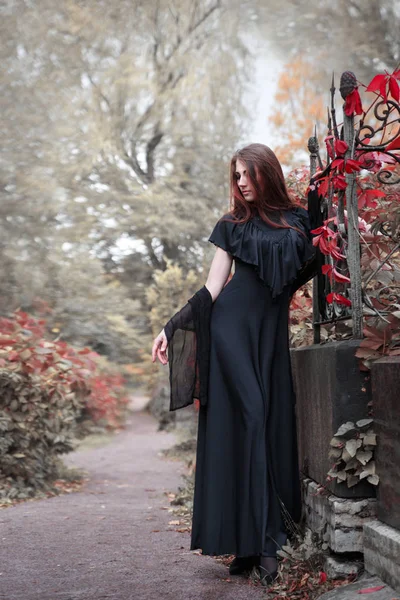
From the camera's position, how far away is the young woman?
116 inches

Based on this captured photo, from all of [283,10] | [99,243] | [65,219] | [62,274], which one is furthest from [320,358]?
[283,10]

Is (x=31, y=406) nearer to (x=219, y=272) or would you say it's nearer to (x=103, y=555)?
(x=103, y=555)

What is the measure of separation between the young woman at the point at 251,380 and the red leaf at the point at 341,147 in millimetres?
546

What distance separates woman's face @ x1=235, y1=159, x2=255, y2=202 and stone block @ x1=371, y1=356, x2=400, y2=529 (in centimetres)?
104

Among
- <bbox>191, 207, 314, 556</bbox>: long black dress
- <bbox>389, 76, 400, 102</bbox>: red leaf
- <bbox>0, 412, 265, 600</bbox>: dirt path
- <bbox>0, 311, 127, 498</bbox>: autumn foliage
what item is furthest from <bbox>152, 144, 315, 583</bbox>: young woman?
<bbox>0, 311, 127, 498</bbox>: autumn foliage

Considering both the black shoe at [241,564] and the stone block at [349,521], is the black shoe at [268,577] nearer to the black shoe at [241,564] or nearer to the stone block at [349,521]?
the black shoe at [241,564]

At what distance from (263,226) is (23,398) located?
3.55 m

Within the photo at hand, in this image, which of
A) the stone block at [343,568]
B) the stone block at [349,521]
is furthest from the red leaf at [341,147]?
the stone block at [343,568]

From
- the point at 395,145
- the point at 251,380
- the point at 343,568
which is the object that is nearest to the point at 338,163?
the point at 395,145

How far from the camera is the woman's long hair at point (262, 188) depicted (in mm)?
3170

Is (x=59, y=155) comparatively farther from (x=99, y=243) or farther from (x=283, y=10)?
(x=283, y=10)

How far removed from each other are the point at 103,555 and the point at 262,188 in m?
1.84

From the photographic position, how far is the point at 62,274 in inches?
595

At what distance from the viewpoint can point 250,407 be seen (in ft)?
9.76
